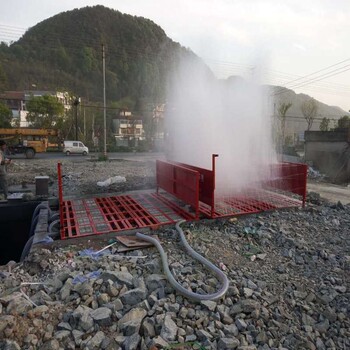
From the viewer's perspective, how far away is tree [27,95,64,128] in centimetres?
3953

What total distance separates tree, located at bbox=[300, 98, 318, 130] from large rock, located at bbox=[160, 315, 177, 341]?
44467 millimetres

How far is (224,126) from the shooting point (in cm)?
852

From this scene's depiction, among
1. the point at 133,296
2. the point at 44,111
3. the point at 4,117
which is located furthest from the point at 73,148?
the point at 133,296

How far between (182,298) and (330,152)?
19.1 metres

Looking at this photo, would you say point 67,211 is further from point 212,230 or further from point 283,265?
point 283,265

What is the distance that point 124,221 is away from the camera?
19.4 ft

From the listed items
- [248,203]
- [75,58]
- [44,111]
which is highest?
[75,58]

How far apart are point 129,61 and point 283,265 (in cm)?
7080

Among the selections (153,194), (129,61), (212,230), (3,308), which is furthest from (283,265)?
(129,61)

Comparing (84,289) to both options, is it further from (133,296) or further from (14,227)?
(14,227)

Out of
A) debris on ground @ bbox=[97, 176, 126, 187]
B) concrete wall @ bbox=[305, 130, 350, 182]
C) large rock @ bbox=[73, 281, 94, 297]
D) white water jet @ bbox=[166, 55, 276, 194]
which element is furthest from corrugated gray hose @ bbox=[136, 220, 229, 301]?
concrete wall @ bbox=[305, 130, 350, 182]

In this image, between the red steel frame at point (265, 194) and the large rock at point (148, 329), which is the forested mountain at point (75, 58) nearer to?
the red steel frame at point (265, 194)

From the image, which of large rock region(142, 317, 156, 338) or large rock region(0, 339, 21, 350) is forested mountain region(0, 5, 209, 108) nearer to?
large rock region(142, 317, 156, 338)

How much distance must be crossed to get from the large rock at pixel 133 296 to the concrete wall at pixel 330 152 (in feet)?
53.4
